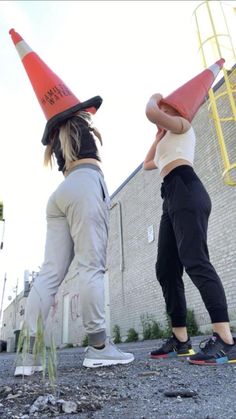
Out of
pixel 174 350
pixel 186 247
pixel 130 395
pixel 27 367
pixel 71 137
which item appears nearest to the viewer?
pixel 130 395

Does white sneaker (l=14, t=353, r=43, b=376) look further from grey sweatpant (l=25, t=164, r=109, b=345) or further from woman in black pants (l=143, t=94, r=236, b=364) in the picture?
woman in black pants (l=143, t=94, r=236, b=364)

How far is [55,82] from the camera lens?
264 cm

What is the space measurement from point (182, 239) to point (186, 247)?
6 centimetres

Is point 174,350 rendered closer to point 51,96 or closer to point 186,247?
point 186,247

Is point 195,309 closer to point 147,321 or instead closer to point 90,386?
point 147,321

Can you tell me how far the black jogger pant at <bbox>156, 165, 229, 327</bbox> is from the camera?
85.0 inches

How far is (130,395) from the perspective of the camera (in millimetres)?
1360

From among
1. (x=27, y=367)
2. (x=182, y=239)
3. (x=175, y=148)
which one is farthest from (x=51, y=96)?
(x=27, y=367)

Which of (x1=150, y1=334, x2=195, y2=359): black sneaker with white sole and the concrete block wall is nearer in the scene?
(x1=150, y1=334, x2=195, y2=359): black sneaker with white sole

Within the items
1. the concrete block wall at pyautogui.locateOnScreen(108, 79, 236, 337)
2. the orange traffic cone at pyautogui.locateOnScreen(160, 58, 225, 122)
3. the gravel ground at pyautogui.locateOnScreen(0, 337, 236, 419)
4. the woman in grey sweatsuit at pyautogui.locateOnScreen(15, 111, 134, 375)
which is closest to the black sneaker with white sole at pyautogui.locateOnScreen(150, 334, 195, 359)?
the woman in grey sweatsuit at pyautogui.locateOnScreen(15, 111, 134, 375)

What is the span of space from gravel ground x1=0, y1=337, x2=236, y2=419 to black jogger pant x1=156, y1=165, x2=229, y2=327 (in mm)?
437

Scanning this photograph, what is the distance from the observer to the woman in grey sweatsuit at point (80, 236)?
2.16 meters

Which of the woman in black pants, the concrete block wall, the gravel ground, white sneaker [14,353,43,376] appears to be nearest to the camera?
the gravel ground

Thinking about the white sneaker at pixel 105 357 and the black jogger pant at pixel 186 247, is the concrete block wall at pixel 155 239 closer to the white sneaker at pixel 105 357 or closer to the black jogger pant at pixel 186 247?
the black jogger pant at pixel 186 247
